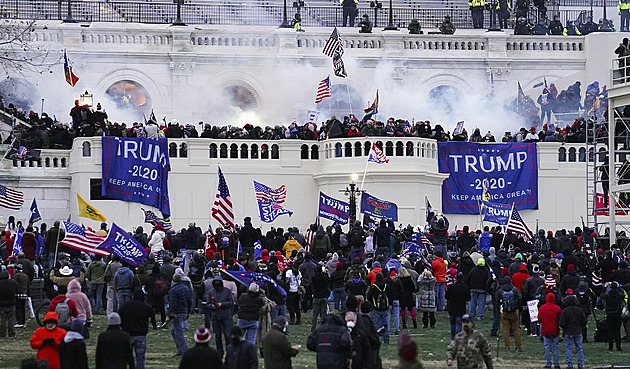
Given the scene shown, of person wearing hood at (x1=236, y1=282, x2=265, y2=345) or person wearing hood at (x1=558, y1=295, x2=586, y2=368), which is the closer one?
person wearing hood at (x1=236, y1=282, x2=265, y2=345)

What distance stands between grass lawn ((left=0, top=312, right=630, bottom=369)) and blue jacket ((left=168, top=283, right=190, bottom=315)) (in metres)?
0.81

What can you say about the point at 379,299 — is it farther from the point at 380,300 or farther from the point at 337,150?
the point at 337,150

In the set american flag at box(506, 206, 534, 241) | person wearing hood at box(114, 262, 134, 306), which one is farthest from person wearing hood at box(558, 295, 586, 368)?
american flag at box(506, 206, 534, 241)

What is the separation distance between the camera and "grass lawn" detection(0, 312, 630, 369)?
24.1 metres

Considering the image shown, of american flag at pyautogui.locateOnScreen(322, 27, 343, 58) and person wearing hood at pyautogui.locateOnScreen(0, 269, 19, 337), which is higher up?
american flag at pyautogui.locateOnScreen(322, 27, 343, 58)

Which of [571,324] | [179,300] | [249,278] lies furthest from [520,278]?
[179,300]

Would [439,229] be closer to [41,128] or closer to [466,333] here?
[41,128]

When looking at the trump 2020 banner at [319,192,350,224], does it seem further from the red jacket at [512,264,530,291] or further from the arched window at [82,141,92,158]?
the red jacket at [512,264,530,291]

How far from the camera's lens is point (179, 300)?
953 inches

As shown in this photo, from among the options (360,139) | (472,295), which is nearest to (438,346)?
(472,295)

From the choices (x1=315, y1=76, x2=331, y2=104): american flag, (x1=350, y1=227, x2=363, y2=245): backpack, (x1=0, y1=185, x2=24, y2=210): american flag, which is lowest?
(x1=350, y1=227, x2=363, y2=245): backpack

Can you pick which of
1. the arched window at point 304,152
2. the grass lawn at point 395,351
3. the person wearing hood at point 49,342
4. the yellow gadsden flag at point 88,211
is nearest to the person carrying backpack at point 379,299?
the grass lawn at point 395,351

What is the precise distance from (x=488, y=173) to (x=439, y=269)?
14.9 metres

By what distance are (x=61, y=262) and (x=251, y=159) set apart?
16188 mm
